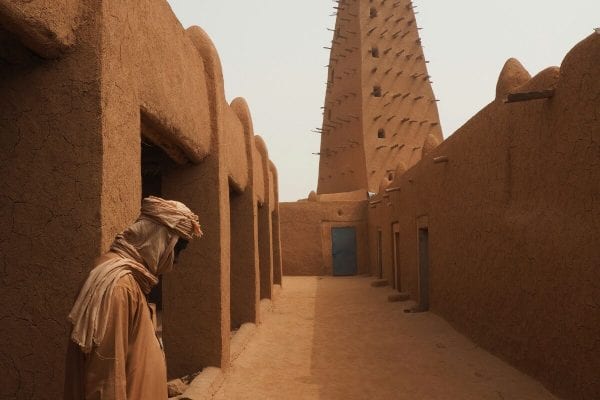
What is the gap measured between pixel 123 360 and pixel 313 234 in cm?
2049

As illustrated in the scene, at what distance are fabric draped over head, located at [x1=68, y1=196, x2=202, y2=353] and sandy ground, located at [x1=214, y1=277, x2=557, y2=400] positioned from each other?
12.3 feet

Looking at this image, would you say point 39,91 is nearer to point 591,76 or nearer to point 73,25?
point 73,25

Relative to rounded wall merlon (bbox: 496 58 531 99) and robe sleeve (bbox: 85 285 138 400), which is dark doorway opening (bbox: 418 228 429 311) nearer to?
rounded wall merlon (bbox: 496 58 531 99)

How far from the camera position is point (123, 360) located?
2.35 metres

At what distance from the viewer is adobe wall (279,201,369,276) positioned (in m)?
22.6

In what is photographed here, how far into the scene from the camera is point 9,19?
9.09ft

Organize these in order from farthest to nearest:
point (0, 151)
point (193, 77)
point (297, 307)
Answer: point (297, 307) → point (193, 77) → point (0, 151)

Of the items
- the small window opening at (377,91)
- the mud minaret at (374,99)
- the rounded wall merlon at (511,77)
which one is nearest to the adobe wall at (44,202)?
the rounded wall merlon at (511,77)

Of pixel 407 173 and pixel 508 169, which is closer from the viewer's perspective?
pixel 508 169

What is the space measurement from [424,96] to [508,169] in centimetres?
2177

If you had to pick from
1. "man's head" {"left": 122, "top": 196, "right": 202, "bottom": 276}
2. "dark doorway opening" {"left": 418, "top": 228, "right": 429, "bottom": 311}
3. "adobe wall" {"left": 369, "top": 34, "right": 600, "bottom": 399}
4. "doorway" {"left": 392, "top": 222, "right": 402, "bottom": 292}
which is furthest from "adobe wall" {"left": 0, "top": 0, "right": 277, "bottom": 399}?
"doorway" {"left": 392, "top": 222, "right": 402, "bottom": 292}

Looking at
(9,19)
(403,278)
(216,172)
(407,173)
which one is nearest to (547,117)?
(216,172)

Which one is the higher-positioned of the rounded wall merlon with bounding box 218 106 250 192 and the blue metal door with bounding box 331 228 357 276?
the rounded wall merlon with bounding box 218 106 250 192

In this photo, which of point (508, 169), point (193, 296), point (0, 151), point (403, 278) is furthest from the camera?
point (403, 278)
